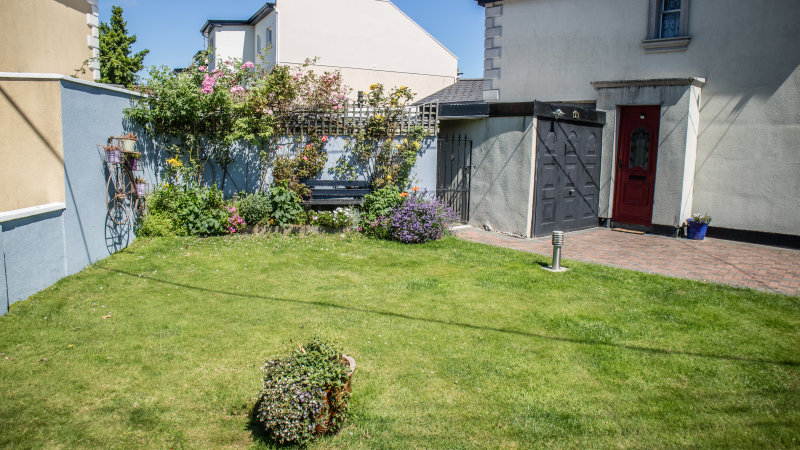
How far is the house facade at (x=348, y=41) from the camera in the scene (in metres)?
24.6

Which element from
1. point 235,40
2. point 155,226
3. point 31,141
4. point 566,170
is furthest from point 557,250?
point 235,40

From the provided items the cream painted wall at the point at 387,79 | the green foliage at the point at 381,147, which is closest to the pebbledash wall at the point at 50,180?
the green foliage at the point at 381,147

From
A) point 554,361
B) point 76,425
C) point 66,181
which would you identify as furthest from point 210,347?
point 66,181

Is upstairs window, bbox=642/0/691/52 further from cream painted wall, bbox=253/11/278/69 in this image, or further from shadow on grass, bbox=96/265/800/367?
cream painted wall, bbox=253/11/278/69

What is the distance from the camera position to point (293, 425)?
3371 mm

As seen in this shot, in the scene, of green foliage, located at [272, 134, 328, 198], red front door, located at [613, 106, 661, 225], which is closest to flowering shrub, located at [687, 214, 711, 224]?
red front door, located at [613, 106, 661, 225]

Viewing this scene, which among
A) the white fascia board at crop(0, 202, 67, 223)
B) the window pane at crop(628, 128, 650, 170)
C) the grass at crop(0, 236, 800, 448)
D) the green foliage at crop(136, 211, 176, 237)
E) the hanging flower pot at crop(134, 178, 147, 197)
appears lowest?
the grass at crop(0, 236, 800, 448)

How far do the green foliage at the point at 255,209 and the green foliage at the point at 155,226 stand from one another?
123 centimetres

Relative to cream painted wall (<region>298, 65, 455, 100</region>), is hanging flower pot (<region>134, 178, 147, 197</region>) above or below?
below

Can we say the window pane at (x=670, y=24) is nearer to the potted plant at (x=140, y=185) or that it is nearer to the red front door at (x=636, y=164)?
the red front door at (x=636, y=164)

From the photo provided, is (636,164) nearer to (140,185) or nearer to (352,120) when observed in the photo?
(352,120)

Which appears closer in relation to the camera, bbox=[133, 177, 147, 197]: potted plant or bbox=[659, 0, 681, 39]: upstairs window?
bbox=[133, 177, 147, 197]: potted plant

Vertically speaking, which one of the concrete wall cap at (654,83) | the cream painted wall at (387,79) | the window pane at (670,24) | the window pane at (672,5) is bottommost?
the concrete wall cap at (654,83)

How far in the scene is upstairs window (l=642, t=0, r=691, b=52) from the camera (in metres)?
10.8
